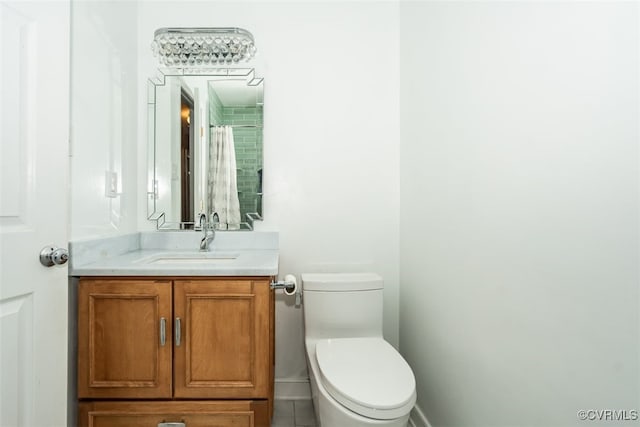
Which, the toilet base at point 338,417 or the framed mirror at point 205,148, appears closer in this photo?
the toilet base at point 338,417

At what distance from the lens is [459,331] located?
1.25 metres

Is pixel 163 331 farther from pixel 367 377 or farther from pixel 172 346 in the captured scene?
pixel 367 377

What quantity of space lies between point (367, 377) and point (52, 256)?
3.59ft

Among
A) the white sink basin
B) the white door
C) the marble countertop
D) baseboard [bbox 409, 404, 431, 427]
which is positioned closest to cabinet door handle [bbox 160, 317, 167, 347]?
the marble countertop

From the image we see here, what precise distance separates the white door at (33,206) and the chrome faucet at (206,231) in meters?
0.71

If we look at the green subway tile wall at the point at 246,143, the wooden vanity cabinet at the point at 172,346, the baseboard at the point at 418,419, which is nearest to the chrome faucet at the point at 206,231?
the green subway tile wall at the point at 246,143

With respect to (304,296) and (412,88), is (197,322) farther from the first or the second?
(412,88)

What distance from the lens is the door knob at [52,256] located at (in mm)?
952

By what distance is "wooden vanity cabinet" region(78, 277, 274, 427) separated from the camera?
1199mm

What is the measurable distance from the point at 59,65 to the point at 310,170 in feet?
3.75

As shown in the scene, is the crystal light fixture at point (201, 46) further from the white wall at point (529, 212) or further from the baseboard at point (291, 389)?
the baseboard at point (291, 389)

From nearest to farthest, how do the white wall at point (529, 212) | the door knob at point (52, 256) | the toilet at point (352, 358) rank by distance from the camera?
the white wall at point (529, 212)
the door knob at point (52, 256)
the toilet at point (352, 358)

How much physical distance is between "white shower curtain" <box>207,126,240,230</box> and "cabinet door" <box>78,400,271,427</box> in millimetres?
877

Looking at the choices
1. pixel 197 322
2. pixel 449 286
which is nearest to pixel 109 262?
pixel 197 322
